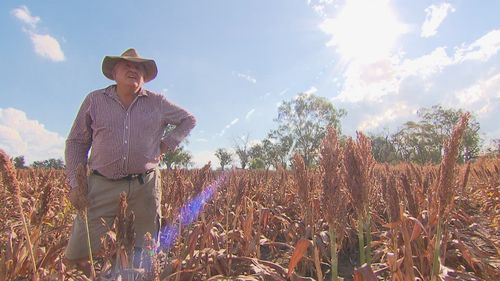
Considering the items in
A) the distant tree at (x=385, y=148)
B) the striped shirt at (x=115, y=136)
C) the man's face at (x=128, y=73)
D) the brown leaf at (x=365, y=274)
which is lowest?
the brown leaf at (x=365, y=274)

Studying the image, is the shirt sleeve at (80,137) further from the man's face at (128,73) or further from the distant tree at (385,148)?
the distant tree at (385,148)

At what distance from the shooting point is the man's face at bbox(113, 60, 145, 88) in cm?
366

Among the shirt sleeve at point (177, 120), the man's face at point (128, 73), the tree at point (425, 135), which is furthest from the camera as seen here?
the tree at point (425, 135)

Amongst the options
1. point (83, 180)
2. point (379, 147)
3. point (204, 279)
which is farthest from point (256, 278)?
point (379, 147)

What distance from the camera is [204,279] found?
2965mm

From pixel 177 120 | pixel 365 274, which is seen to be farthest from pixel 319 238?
pixel 177 120

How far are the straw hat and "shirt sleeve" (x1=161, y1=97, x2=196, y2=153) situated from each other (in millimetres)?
378

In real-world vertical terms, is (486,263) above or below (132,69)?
below

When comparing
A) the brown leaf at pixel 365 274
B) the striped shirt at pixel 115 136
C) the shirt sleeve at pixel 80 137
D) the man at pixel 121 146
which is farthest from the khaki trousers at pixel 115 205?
the brown leaf at pixel 365 274

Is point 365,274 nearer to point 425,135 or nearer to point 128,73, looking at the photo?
point 128,73

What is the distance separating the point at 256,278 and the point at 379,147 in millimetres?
82303

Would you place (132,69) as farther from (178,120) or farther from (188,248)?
(188,248)

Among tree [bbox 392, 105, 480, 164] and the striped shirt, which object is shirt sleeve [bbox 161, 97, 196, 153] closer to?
the striped shirt

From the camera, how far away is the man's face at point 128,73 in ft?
12.0
